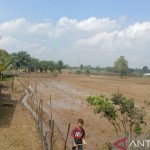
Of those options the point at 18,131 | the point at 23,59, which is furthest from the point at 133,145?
the point at 23,59

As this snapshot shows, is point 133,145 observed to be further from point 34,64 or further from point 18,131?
point 34,64

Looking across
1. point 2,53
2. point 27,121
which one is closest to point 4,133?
point 27,121

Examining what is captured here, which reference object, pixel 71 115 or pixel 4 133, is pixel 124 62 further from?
pixel 4 133

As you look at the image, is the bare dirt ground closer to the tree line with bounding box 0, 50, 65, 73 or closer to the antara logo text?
the antara logo text

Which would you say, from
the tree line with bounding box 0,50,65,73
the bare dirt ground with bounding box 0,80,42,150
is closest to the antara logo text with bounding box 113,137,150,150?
the bare dirt ground with bounding box 0,80,42,150

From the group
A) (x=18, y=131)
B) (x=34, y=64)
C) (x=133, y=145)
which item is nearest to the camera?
(x=133, y=145)

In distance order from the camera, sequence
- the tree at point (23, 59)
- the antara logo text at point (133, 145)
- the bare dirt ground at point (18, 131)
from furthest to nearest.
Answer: the tree at point (23, 59), the bare dirt ground at point (18, 131), the antara logo text at point (133, 145)

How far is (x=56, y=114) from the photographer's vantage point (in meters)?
19.5

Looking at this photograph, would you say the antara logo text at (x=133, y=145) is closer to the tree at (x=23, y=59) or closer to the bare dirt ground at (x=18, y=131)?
the bare dirt ground at (x=18, y=131)

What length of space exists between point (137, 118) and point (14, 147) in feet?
16.9

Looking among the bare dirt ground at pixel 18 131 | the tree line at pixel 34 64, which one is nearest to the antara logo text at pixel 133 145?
the bare dirt ground at pixel 18 131

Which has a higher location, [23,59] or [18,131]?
[23,59]

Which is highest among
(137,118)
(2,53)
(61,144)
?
(2,53)

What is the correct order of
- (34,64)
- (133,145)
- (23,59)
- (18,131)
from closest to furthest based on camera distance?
(133,145), (18,131), (23,59), (34,64)
